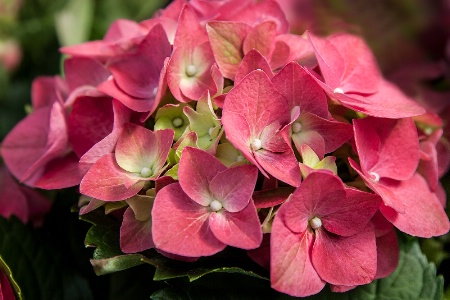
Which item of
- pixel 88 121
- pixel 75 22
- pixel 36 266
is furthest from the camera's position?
pixel 75 22

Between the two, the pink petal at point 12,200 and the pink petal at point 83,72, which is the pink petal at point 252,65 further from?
the pink petal at point 12,200

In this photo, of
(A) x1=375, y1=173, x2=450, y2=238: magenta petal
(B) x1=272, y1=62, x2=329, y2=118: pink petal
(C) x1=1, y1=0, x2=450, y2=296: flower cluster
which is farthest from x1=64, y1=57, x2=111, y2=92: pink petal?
(A) x1=375, y1=173, x2=450, y2=238: magenta petal

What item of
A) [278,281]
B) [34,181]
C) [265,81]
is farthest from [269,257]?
[34,181]

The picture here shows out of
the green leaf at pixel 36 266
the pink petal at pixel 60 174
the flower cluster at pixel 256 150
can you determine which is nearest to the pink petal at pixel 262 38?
the flower cluster at pixel 256 150

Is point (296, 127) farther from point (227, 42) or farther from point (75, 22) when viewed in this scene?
point (75, 22)

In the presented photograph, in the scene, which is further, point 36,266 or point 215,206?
point 36,266

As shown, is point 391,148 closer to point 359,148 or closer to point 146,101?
point 359,148

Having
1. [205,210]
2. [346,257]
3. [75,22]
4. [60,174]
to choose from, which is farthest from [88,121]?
[75,22]

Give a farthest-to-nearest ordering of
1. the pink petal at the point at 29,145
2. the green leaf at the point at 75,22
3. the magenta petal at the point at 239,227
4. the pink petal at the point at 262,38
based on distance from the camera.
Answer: the green leaf at the point at 75,22, the pink petal at the point at 29,145, the pink petal at the point at 262,38, the magenta petal at the point at 239,227
